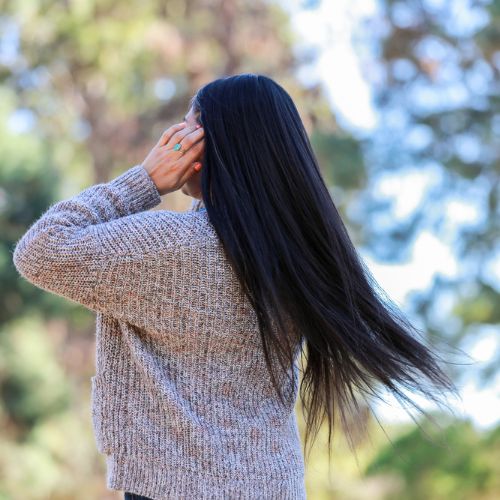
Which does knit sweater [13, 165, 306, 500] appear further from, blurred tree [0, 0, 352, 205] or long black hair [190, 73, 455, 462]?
blurred tree [0, 0, 352, 205]

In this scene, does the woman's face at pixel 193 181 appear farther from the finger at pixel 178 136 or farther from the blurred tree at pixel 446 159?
the blurred tree at pixel 446 159

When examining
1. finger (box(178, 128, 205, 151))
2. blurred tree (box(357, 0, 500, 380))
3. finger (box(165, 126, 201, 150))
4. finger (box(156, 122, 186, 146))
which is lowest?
blurred tree (box(357, 0, 500, 380))

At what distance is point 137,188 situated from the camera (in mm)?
1827

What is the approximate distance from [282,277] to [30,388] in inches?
279

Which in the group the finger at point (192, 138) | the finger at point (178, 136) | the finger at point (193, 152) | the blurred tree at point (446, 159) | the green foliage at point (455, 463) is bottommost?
the green foliage at point (455, 463)

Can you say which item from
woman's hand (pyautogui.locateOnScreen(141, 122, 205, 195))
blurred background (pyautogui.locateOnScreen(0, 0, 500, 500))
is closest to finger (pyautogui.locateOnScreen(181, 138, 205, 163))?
woman's hand (pyautogui.locateOnScreen(141, 122, 205, 195))

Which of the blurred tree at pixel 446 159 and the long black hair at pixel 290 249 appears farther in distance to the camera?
the blurred tree at pixel 446 159

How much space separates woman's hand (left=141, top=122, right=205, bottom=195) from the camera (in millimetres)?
1812

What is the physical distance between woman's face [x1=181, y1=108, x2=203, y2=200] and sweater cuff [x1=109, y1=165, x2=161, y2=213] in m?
0.08

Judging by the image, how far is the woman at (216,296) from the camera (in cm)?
167

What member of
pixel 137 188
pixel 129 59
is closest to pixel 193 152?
pixel 137 188

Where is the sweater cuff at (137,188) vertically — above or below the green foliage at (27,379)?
above

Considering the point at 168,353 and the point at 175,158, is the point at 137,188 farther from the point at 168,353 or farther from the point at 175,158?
the point at 168,353

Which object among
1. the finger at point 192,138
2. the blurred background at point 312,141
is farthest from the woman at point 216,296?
the blurred background at point 312,141
